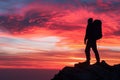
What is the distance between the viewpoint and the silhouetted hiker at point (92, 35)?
99.6ft

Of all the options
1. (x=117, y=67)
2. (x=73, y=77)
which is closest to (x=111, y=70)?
(x=117, y=67)

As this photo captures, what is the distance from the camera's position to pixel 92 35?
3072 centimetres

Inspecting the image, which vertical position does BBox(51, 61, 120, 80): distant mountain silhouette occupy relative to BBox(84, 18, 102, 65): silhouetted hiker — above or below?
below

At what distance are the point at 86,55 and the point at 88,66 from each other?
96 centimetres

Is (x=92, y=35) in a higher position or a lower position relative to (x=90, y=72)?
higher

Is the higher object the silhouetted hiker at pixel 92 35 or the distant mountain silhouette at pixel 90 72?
the silhouetted hiker at pixel 92 35

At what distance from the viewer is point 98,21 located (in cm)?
3023

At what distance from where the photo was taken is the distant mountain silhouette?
30.5m

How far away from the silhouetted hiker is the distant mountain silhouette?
0.72 metres

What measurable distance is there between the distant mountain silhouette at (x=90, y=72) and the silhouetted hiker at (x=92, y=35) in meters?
0.72

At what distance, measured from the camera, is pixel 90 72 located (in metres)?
30.8

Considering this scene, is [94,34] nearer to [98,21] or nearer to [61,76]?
[98,21]

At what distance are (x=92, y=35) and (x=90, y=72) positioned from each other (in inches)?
115

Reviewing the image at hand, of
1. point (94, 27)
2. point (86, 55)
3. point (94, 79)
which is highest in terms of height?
point (94, 27)
